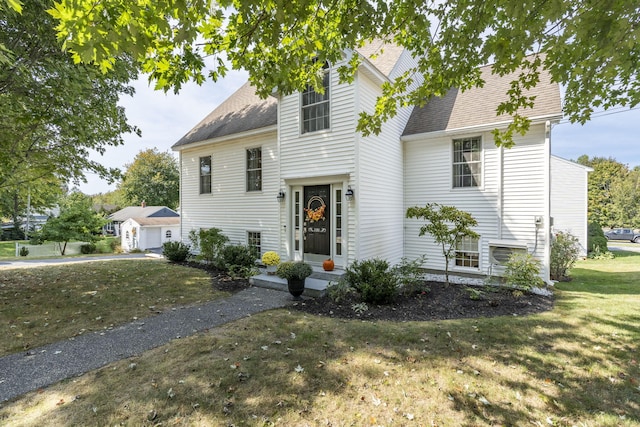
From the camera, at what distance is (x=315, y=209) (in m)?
8.59

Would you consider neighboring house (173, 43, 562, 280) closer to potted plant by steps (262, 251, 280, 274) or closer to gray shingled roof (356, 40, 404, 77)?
gray shingled roof (356, 40, 404, 77)

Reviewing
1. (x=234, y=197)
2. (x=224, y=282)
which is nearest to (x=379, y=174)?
(x=224, y=282)

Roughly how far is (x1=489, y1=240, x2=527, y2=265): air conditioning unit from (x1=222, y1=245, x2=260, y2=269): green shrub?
7.21m

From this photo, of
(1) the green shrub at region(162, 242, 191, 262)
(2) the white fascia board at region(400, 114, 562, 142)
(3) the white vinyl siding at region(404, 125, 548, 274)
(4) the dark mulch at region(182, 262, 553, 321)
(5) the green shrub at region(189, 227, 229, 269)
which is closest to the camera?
(4) the dark mulch at region(182, 262, 553, 321)

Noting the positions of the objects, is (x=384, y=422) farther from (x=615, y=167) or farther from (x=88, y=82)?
(x=615, y=167)

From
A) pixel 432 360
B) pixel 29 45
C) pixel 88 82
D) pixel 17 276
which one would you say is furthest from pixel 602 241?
pixel 17 276

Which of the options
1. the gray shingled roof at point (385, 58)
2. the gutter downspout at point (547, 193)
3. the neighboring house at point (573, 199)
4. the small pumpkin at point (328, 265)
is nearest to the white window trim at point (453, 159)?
the gutter downspout at point (547, 193)

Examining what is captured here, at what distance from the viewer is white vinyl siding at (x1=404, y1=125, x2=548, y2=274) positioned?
26.1 ft

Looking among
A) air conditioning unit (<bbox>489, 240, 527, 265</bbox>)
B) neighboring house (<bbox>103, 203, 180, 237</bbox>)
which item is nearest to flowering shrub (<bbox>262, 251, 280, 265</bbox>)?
air conditioning unit (<bbox>489, 240, 527, 265</bbox>)

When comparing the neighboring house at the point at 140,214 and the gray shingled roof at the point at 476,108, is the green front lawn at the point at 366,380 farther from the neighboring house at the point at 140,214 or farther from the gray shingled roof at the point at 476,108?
the neighboring house at the point at 140,214

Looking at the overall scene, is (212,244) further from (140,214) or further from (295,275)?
(140,214)

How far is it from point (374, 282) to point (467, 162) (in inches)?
211

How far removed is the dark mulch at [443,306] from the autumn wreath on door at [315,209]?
256cm

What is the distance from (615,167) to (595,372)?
154ft
